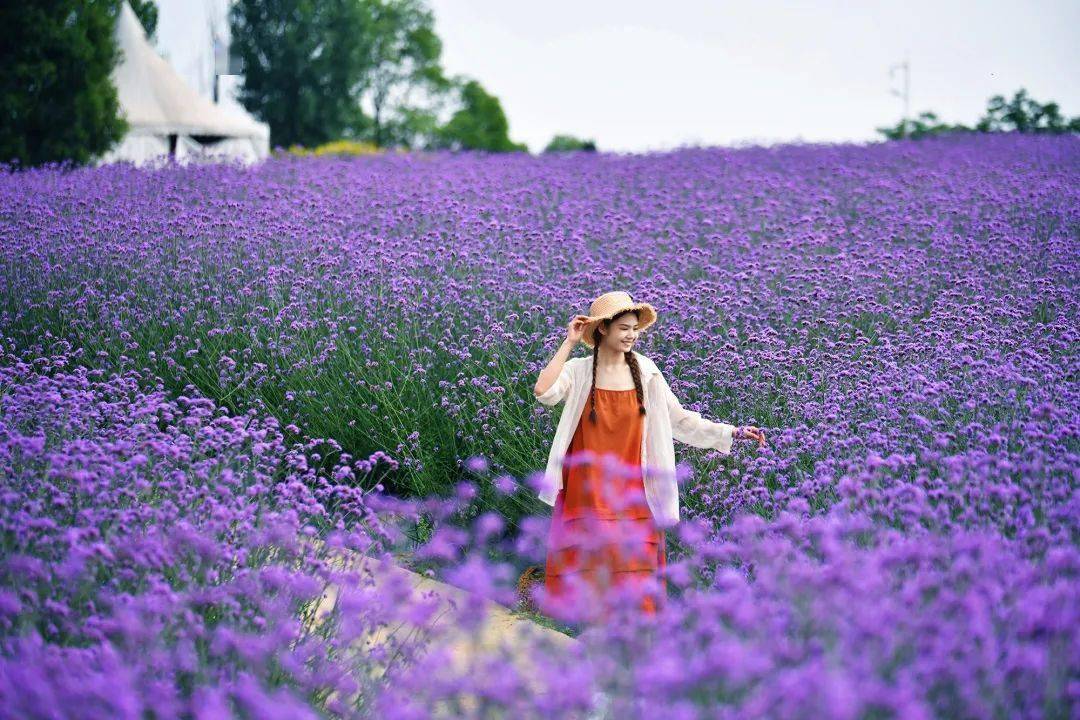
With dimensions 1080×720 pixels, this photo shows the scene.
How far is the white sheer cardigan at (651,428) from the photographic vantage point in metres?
3.94

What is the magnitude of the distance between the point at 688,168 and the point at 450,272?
4.87 m

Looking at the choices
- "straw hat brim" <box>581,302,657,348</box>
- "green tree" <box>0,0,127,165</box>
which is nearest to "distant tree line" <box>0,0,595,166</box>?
"green tree" <box>0,0,127,165</box>

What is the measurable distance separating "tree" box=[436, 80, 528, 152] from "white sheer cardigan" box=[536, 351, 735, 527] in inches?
1604

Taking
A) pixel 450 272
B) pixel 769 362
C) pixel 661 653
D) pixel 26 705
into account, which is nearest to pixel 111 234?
pixel 450 272

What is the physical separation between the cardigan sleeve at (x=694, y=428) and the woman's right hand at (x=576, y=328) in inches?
13.5

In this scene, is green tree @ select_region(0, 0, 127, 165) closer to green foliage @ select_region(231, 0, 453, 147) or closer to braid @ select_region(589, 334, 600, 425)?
braid @ select_region(589, 334, 600, 425)

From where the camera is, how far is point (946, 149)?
12141 mm

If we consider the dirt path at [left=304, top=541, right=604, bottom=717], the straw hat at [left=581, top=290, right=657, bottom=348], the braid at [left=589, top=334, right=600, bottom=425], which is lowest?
the dirt path at [left=304, top=541, right=604, bottom=717]

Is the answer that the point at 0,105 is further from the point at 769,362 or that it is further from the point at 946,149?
the point at 769,362

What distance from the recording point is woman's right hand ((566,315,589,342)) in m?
3.94

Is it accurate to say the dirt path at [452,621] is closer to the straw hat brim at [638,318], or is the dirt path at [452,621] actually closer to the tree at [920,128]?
the straw hat brim at [638,318]

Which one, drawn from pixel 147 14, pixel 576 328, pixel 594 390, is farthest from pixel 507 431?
pixel 147 14

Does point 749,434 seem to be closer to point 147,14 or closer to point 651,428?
point 651,428

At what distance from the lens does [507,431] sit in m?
4.76
